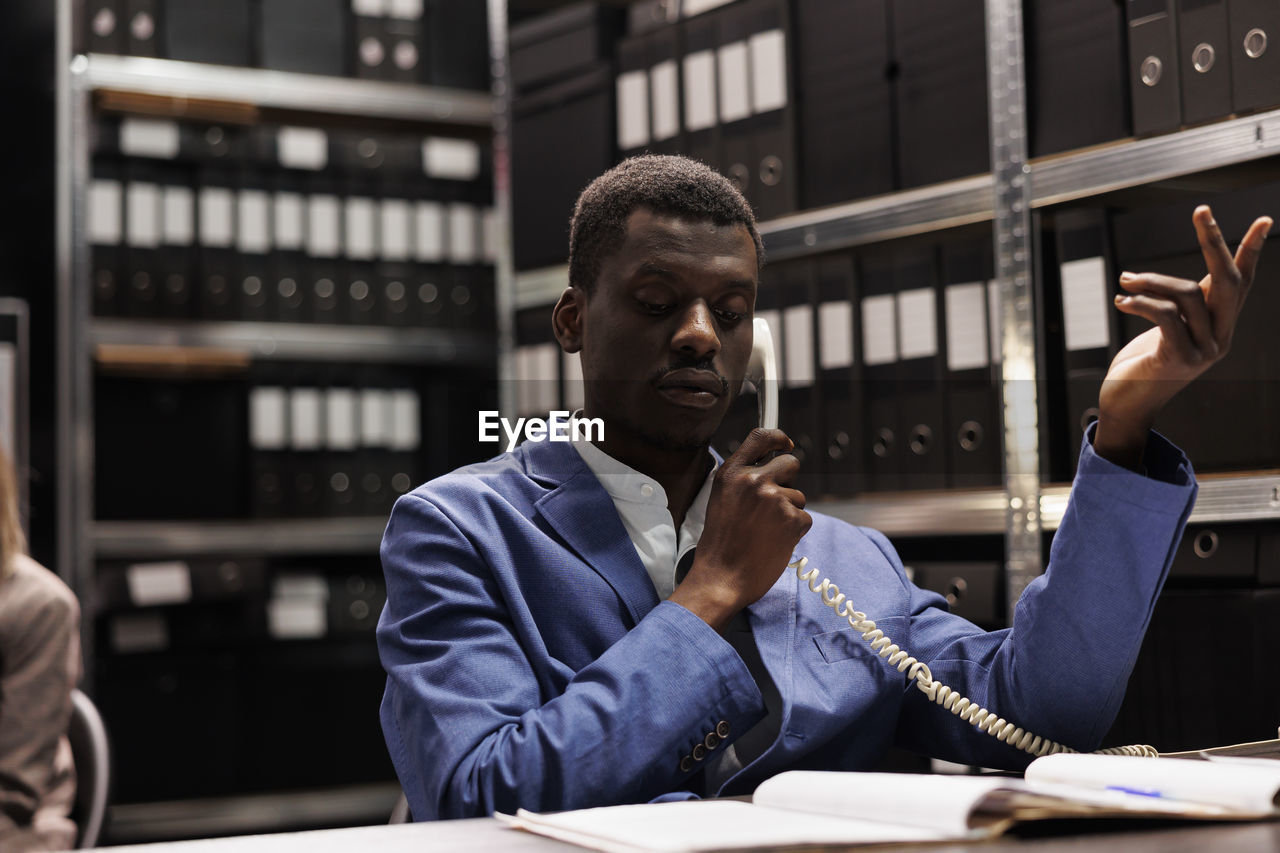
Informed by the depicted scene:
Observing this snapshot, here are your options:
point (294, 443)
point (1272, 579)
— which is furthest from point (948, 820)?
point (294, 443)

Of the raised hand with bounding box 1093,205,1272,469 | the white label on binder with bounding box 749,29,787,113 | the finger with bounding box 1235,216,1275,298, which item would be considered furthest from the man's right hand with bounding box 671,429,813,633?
the white label on binder with bounding box 749,29,787,113

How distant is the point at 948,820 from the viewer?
67 cm

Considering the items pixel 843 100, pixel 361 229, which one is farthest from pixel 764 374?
pixel 361 229

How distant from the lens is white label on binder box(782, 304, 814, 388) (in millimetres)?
2215

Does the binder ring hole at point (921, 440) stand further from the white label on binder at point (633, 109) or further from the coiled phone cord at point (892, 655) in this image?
the coiled phone cord at point (892, 655)

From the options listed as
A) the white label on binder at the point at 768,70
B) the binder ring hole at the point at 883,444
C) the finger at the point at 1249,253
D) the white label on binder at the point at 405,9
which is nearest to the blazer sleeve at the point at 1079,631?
the finger at the point at 1249,253

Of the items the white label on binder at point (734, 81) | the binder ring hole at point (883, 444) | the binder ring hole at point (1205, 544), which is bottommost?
the binder ring hole at point (1205, 544)

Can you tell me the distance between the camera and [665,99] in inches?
96.8

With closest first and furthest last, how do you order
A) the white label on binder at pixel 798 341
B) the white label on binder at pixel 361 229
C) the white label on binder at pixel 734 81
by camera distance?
the white label on binder at pixel 798 341, the white label on binder at pixel 734 81, the white label on binder at pixel 361 229

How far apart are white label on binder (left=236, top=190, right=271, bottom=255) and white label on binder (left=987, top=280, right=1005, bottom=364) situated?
1.80 m

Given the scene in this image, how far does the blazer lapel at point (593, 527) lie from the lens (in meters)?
1.06

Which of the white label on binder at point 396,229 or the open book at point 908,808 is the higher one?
the white label on binder at point 396,229

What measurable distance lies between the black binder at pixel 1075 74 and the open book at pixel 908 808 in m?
1.28

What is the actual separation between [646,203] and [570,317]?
12 centimetres
